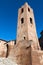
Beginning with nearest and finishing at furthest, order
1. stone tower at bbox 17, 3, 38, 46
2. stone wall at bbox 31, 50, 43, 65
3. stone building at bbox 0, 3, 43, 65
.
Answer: stone wall at bbox 31, 50, 43, 65 < stone building at bbox 0, 3, 43, 65 < stone tower at bbox 17, 3, 38, 46

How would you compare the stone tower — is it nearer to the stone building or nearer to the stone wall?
the stone building

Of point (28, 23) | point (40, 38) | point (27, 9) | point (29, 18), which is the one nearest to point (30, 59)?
point (28, 23)

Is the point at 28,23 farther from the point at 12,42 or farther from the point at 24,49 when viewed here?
the point at 24,49

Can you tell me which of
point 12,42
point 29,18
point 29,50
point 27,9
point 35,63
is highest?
point 27,9

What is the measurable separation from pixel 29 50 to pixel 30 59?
111 cm

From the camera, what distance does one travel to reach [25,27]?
2289cm

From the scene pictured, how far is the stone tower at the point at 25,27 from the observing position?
21.9m

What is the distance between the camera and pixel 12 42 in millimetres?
26875

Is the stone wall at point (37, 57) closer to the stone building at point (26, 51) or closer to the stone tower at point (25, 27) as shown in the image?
the stone building at point (26, 51)

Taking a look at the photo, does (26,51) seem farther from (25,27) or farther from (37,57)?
(25,27)

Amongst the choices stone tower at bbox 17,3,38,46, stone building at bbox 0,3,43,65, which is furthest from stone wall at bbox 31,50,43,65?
stone tower at bbox 17,3,38,46

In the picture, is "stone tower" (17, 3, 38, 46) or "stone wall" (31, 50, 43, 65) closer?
"stone wall" (31, 50, 43, 65)

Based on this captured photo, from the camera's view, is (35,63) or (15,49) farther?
(15,49)

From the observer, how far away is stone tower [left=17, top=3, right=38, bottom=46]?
21.9 meters
